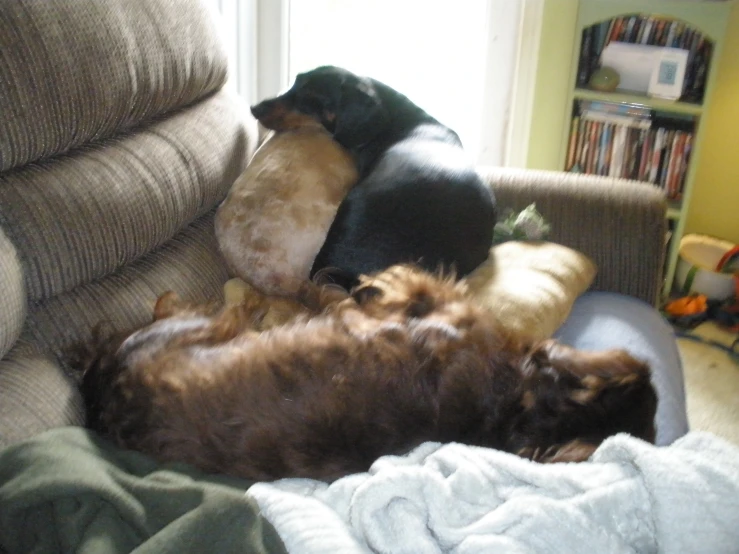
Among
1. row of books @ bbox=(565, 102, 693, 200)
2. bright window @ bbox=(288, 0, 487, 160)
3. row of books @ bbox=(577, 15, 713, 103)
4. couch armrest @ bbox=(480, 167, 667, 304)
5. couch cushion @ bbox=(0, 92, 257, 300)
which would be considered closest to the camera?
couch cushion @ bbox=(0, 92, 257, 300)

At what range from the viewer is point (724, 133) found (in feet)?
8.12

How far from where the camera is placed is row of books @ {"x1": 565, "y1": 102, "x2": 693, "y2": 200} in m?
2.35

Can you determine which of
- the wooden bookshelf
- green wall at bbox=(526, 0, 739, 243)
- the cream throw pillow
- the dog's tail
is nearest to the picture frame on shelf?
the wooden bookshelf

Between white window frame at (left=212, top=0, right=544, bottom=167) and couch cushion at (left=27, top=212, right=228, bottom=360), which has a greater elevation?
white window frame at (left=212, top=0, right=544, bottom=167)

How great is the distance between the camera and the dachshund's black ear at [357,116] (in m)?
1.68

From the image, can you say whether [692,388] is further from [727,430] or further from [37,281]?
[37,281]

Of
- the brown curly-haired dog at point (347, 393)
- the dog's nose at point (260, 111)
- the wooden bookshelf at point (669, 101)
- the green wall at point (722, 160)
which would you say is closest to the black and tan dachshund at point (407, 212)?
the dog's nose at point (260, 111)

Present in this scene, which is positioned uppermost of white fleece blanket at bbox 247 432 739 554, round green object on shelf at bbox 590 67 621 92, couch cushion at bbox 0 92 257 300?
round green object on shelf at bbox 590 67 621 92

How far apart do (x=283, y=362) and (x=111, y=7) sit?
2.11 ft

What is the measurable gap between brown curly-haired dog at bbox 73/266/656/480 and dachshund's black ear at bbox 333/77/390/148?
80 cm

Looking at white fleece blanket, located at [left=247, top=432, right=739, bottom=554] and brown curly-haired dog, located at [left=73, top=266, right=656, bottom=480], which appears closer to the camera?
white fleece blanket, located at [left=247, top=432, right=739, bottom=554]

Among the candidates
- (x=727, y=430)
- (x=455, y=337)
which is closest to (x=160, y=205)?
(x=455, y=337)

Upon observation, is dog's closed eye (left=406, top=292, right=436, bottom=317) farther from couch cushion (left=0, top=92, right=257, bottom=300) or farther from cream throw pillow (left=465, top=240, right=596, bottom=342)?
couch cushion (left=0, top=92, right=257, bottom=300)

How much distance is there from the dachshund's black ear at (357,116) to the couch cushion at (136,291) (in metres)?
0.44
